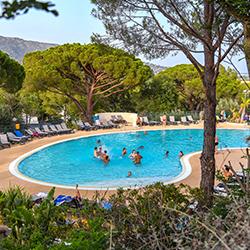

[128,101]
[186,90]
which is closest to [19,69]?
[128,101]

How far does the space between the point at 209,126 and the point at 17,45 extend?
2469 inches

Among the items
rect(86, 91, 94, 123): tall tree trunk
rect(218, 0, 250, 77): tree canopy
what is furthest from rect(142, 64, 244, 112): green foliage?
rect(218, 0, 250, 77): tree canopy

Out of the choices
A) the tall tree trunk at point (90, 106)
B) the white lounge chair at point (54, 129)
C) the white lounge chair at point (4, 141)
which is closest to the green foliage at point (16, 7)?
the white lounge chair at point (4, 141)

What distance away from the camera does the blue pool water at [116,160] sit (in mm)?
14148

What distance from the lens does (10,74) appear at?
17.1 meters

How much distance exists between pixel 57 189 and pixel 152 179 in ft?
13.3

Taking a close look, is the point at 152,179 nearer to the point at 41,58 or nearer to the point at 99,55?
the point at 99,55

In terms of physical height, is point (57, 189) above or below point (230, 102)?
below

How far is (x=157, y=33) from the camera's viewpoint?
8.70m

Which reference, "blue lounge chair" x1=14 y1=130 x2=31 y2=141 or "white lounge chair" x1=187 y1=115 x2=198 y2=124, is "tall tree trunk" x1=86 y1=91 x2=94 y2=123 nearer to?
"blue lounge chair" x1=14 y1=130 x2=31 y2=141

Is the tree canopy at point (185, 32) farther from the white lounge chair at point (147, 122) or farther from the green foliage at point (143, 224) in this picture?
the white lounge chair at point (147, 122)

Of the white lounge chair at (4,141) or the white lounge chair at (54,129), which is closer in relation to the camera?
the white lounge chair at (4,141)

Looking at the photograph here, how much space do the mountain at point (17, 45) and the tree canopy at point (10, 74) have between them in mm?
47010

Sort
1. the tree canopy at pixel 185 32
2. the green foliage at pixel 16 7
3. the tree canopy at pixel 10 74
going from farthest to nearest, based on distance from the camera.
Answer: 1. the tree canopy at pixel 10 74
2. the tree canopy at pixel 185 32
3. the green foliage at pixel 16 7
